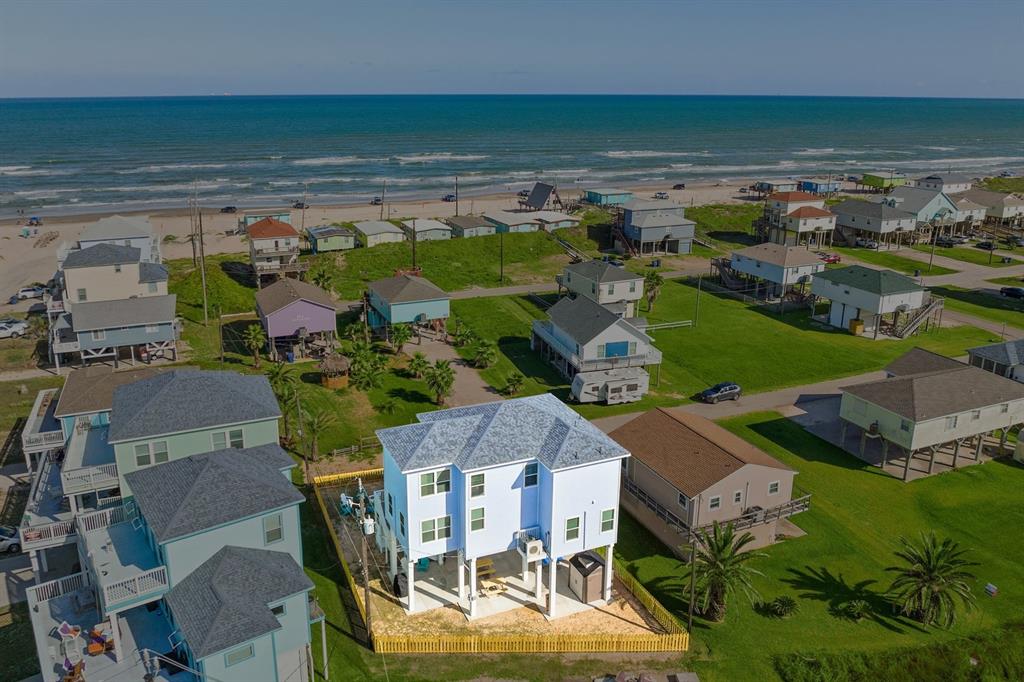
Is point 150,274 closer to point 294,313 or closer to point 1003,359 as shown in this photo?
point 294,313

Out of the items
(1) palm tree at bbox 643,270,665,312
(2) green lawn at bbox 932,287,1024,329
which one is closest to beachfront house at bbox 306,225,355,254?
(1) palm tree at bbox 643,270,665,312

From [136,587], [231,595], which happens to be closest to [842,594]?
[231,595]

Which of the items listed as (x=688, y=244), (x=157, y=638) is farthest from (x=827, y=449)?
(x=688, y=244)

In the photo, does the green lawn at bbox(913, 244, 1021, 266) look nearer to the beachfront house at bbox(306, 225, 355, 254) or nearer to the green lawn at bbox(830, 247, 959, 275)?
the green lawn at bbox(830, 247, 959, 275)

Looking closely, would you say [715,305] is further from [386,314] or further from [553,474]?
[553,474]

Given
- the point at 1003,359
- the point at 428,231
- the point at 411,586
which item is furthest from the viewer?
the point at 428,231

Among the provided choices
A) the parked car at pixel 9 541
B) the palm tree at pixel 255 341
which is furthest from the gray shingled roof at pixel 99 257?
the parked car at pixel 9 541

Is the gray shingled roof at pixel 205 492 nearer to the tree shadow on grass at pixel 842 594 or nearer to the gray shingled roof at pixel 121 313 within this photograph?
the tree shadow on grass at pixel 842 594
